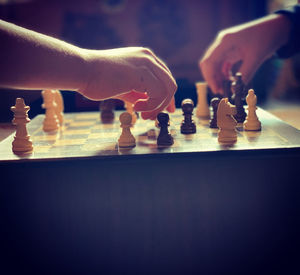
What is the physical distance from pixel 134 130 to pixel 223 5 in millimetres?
2767

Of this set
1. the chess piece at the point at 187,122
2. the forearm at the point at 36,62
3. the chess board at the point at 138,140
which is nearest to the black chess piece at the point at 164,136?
the chess board at the point at 138,140

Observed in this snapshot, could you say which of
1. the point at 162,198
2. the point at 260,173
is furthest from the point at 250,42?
the point at 162,198

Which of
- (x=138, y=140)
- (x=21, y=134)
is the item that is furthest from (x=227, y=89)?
(x=21, y=134)

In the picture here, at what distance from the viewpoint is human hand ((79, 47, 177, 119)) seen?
142 centimetres

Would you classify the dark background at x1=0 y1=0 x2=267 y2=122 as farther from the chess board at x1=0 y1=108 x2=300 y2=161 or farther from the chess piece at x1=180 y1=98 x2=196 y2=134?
the chess piece at x1=180 y1=98 x2=196 y2=134

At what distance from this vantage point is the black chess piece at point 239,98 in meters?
1.79

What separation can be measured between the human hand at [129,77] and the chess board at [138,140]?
6.0 inches

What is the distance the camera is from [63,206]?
1.33m

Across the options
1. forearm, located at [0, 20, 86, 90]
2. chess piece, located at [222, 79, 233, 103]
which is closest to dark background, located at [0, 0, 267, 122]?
chess piece, located at [222, 79, 233, 103]

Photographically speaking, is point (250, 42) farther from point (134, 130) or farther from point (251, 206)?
point (251, 206)

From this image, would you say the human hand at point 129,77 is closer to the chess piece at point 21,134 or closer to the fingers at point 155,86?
the fingers at point 155,86

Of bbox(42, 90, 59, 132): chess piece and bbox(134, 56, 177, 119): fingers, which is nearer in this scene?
bbox(134, 56, 177, 119): fingers

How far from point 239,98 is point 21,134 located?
904mm

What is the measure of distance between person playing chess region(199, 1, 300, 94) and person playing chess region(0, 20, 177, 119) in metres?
0.45
